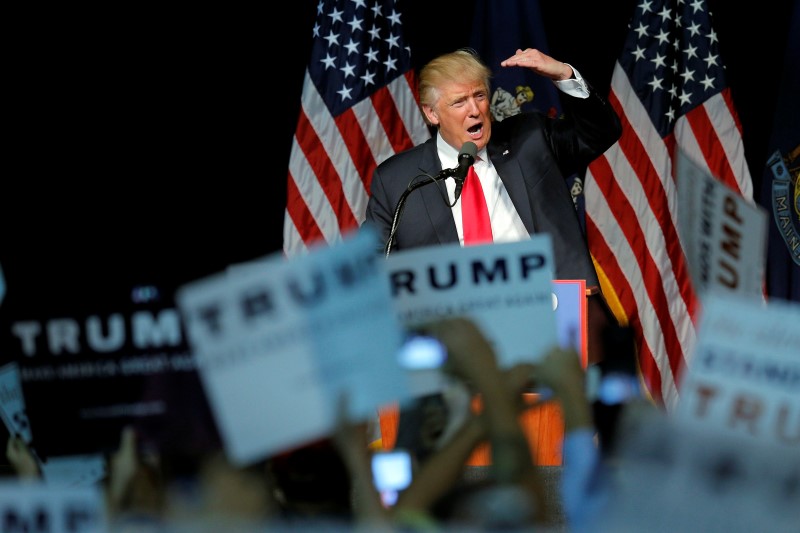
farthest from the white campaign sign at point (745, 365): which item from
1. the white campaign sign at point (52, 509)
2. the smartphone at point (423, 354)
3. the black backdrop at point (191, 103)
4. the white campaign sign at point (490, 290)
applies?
the black backdrop at point (191, 103)

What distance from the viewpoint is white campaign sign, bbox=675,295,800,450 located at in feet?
4.10

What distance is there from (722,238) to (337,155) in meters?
3.57

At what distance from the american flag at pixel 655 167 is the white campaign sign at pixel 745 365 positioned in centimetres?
357

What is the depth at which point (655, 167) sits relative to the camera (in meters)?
4.87

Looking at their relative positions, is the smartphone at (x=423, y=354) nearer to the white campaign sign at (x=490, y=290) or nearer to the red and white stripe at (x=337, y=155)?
the white campaign sign at (x=490, y=290)

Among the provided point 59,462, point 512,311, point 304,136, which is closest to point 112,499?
point 59,462

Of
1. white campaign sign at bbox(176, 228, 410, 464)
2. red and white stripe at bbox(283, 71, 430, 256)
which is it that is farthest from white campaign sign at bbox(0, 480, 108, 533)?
red and white stripe at bbox(283, 71, 430, 256)

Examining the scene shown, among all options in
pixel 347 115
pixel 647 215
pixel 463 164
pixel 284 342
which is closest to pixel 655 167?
pixel 647 215

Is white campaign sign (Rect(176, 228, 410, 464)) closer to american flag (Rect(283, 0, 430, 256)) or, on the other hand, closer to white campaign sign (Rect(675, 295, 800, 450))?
white campaign sign (Rect(675, 295, 800, 450))

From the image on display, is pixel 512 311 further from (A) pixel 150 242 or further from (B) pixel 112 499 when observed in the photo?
(A) pixel 150 242

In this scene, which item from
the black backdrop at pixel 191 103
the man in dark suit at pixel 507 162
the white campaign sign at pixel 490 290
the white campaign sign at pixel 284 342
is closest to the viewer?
the white campaign sign at pixel 284 342

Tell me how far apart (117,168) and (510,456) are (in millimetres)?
3572

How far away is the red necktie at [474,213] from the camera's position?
334 cm

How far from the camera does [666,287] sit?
16.0ft
